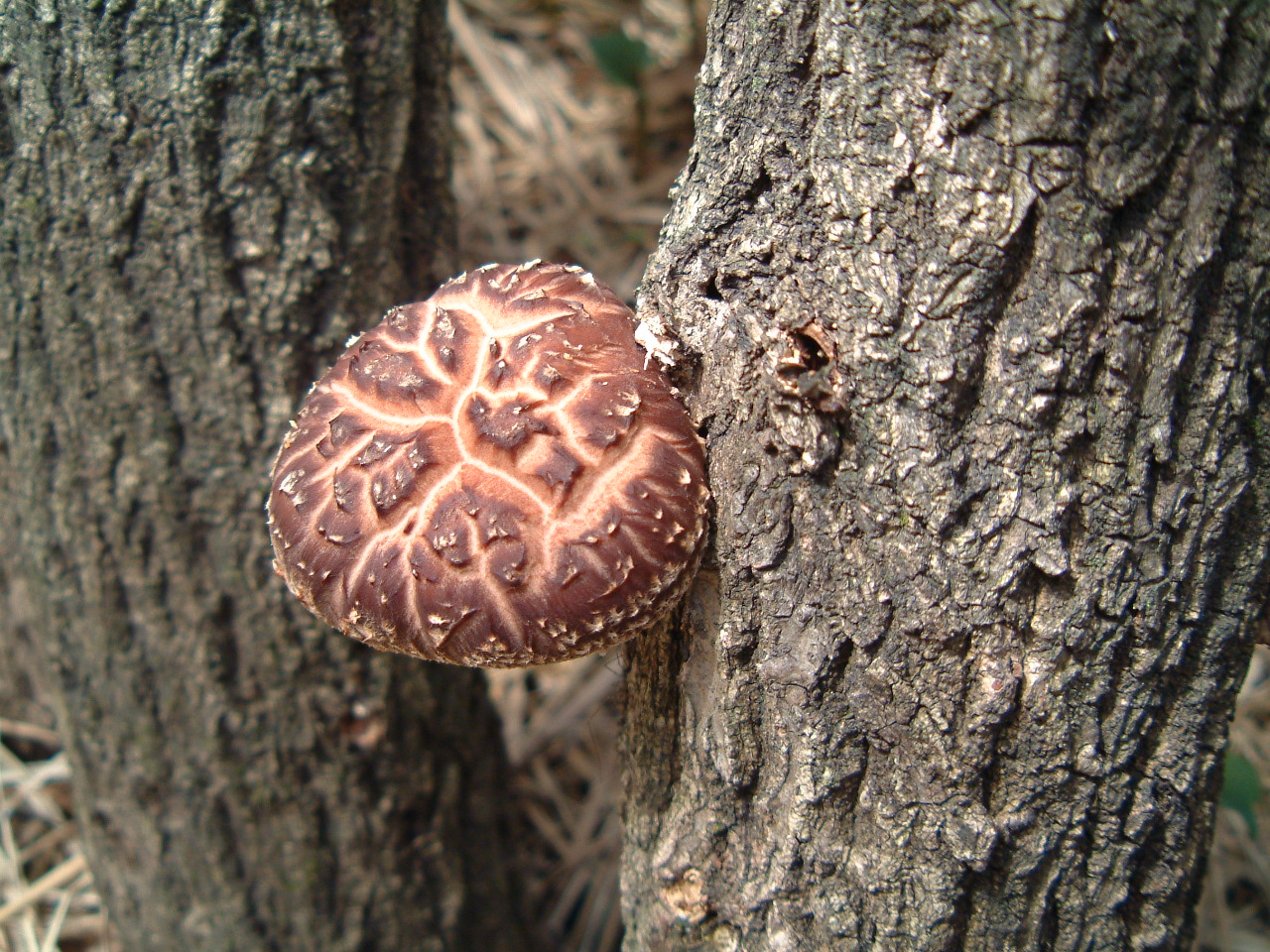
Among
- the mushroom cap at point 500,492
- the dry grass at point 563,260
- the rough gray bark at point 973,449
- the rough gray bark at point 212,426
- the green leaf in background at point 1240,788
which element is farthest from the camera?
the dry grass at point 563,260

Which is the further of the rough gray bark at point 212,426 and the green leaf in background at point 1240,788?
the green leaf in background at point 1240,788

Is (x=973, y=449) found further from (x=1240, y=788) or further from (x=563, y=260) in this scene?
(x=563, y=260)

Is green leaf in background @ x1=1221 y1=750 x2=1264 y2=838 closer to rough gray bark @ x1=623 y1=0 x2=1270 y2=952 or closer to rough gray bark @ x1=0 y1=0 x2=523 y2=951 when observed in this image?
rough gray bark @ x1=623 y1=0 x2=1270 y2=952

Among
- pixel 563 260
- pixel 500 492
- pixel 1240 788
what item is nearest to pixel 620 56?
pixel 563 260

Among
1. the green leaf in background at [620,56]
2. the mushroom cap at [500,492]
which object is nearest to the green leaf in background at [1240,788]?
the mushroom cap at [500,492]

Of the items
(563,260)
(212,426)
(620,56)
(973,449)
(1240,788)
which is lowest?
(1240,788)

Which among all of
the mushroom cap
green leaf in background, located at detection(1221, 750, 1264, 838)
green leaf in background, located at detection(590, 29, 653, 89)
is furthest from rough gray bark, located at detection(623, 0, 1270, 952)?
green leaf in background, located at detection(590, 29, 653, 89)

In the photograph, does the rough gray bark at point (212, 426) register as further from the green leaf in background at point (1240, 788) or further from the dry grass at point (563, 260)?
the green leaf in background at point (1240, 788)
